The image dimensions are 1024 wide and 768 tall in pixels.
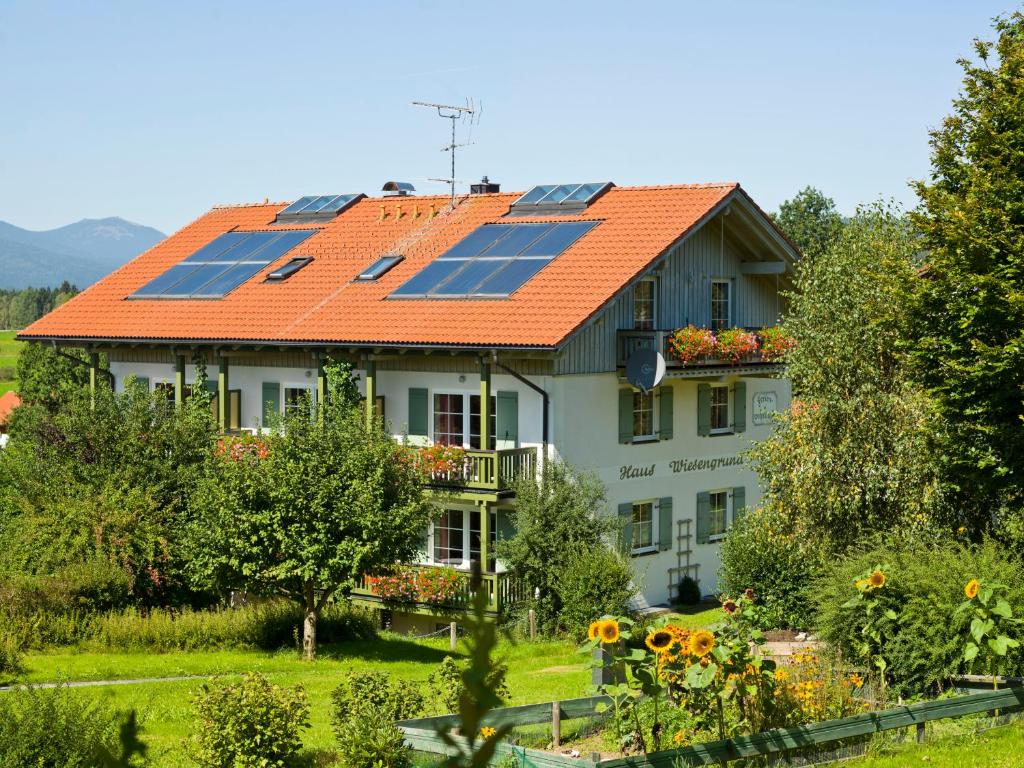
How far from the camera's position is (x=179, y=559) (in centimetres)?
2588

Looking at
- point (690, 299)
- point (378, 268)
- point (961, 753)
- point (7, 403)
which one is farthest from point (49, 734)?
point (7, 403)

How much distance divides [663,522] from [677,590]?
1.60m

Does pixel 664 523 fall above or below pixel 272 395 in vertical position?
below

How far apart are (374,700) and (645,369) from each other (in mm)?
15588

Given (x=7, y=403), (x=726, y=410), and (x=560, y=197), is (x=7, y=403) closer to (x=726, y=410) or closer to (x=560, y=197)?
(x=560, y=197)

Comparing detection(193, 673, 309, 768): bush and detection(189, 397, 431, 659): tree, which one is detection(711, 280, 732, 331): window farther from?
detection(193, 673, 309, 768): bush

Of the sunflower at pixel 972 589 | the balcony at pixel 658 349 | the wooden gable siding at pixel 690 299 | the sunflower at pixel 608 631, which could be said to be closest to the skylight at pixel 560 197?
the wooden gable siding at pixel 690 299

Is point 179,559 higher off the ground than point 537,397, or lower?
lower

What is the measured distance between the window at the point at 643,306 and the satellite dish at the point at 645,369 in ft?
4.09

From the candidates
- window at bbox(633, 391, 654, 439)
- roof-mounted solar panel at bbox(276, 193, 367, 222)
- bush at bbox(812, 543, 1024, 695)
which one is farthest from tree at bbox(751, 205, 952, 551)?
roof-mounted solar panel at bbox(276, 193, 367, 222)

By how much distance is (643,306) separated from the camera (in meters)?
30.3

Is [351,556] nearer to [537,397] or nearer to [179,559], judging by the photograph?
[179,559]

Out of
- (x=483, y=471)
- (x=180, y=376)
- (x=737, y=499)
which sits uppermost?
(x=180, y=376)

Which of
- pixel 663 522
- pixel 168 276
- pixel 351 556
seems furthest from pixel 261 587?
pixel 168 276
